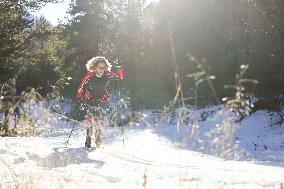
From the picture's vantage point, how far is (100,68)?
988 cm

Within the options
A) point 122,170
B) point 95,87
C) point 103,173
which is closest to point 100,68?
point 95,87

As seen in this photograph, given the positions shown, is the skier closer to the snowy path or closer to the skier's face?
the skier's face

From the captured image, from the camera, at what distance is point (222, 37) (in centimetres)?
2925

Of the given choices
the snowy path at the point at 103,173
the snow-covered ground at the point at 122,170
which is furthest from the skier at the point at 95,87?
the snowy path at the point at 103,173

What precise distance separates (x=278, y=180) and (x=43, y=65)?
1271 inches

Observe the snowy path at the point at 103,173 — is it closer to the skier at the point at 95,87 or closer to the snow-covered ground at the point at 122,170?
the snow-covered ground at the point at 122,170

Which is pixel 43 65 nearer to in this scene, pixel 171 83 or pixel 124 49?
pixel 124 49

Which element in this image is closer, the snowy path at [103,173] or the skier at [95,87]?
the snowy path at [103,173]

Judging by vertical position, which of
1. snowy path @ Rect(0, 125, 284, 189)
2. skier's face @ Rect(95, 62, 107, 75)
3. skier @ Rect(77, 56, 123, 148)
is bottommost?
snowy path @ Rect(0, 125, 284, 189)

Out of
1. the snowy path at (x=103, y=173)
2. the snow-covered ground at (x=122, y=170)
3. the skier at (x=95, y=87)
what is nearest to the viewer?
the snow-covered ground at (x=122, y=170)

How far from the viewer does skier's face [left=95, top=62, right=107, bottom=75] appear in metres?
9.85

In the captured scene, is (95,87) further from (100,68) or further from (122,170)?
(122,170)

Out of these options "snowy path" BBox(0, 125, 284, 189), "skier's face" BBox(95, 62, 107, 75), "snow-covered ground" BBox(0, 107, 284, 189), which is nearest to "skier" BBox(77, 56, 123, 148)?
"skier's face" BBox(95, 62, 107, 75)

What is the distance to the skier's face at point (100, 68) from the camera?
985 cm
